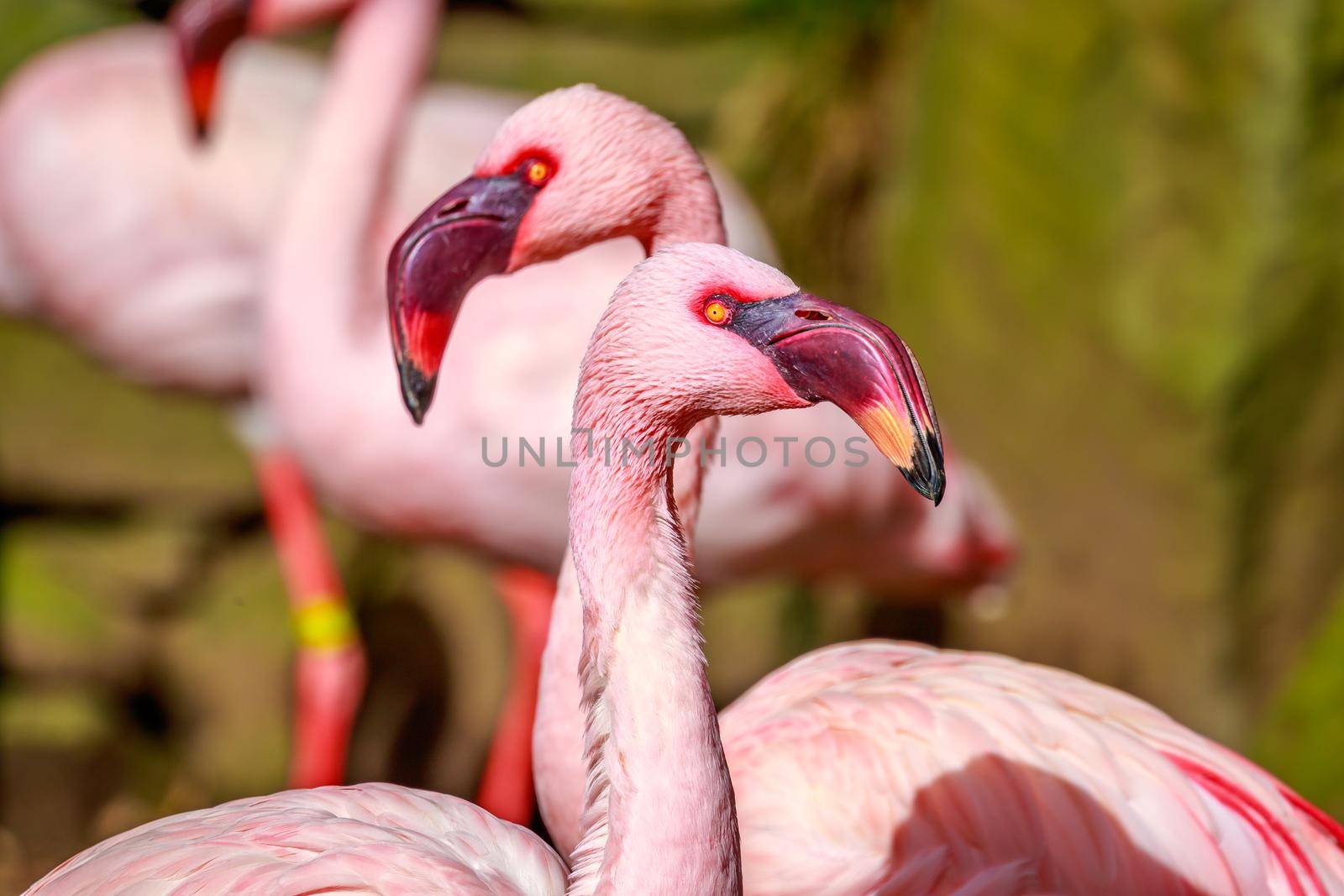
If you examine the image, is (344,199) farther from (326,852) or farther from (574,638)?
(326,852)

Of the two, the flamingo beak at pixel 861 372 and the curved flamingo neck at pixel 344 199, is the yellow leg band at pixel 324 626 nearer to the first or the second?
the curved flamingo neck at pixel 344 199

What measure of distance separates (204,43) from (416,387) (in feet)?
4.45

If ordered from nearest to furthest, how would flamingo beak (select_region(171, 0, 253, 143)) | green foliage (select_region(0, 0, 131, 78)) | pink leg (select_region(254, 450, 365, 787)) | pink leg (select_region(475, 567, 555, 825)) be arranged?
flamingo beak (select_region(171, 0, 253, 143)) < pink leg (select_region(475, 567, 555, 825)) < pink leg (select_region(254, 450, 365, 787)) < green foliage (select_region(0, 0, 131, 78))

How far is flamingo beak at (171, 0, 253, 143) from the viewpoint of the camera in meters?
2.45

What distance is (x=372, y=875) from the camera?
3.86 feet

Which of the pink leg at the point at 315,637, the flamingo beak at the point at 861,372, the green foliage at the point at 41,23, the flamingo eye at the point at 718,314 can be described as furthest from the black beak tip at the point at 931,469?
the green foliage at the point at 41,23

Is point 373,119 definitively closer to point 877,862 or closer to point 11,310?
point 11,310

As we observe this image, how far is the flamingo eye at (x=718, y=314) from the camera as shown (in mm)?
1114

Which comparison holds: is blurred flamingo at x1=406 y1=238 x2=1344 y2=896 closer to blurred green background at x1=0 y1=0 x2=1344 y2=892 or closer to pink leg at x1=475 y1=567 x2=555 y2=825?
pink leg at x1=475 y1=567 x2=555 y2=825

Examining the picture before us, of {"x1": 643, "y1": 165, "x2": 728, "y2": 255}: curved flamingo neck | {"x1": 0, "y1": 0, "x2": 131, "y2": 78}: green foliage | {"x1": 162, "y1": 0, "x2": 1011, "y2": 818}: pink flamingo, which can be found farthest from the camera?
{"x1": 0, "y1": 0, "x2": 131, "y2": 78}: green foliage

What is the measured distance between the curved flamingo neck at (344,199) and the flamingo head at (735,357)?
4.23ft

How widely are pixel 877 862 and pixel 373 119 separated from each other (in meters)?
1.58

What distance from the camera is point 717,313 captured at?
112 centimetres

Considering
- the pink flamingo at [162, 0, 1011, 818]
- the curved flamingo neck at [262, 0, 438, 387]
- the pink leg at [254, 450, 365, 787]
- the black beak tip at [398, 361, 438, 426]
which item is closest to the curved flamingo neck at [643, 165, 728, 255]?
the black beak tip at [398, 361, 438, 426]
